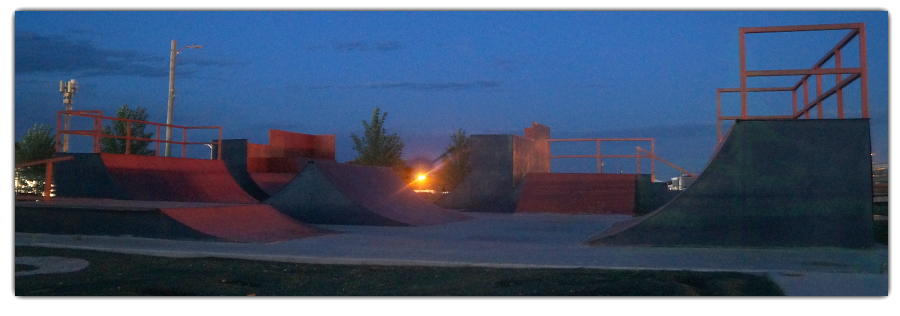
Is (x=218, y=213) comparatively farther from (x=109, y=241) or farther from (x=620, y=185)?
(x=620, y=185)

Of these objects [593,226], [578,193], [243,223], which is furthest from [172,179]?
[578,193]

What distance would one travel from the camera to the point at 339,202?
Result: 11.7 meters

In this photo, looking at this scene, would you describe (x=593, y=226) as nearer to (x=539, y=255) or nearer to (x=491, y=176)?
(x=539, y=255)

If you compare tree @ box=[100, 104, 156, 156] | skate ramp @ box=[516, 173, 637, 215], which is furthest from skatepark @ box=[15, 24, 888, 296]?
tree @ box=[100, 104, 156, 156]

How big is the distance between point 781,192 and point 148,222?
7666 millimetres

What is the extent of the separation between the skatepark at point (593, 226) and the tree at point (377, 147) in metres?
13.0

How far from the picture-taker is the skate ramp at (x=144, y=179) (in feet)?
34.8

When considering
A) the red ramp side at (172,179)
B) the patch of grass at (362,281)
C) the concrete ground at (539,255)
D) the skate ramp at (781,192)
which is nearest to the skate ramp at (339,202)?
the red ramp side at (172,179)

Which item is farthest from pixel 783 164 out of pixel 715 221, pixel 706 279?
pixel 706 279

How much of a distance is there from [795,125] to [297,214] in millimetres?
8438

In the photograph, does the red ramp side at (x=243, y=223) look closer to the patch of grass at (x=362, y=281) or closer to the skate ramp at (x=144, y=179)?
the patch of grass at (x=362, y=281)

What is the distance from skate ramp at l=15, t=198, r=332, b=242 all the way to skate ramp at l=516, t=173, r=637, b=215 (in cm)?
933

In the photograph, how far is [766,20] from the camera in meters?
6.77

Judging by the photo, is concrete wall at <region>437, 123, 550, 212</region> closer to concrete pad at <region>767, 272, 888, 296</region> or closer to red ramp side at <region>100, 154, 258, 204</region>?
red ramp side at <region>100, 154, 258, 204</region>
